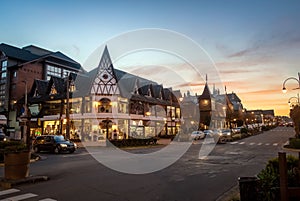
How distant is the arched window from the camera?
42500 mm

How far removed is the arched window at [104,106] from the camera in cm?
4250

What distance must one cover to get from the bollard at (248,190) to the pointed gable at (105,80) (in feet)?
125

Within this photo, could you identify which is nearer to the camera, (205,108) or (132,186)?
(132,186)

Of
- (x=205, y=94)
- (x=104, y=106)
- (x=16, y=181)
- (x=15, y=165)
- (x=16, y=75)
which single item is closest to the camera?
(x=16, y=181)

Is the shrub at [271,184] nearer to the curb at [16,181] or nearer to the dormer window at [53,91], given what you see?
the curb at [16,181]

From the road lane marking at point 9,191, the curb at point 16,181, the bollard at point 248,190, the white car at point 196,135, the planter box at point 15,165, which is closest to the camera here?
the bollard at point 248,190

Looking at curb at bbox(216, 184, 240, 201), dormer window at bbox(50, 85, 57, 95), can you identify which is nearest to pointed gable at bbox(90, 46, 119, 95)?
dormer window at bbox(50, 85, 57, 95)

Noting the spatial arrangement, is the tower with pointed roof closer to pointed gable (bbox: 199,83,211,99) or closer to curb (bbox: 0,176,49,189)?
pointed gable (bbox: 199,83,211,99)

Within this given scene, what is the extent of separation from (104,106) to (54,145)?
19.1 metres

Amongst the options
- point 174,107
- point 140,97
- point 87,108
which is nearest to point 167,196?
point 87,108

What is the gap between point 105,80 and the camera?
4338cm

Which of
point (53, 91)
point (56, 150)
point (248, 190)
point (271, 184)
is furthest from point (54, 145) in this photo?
point (53, 91)

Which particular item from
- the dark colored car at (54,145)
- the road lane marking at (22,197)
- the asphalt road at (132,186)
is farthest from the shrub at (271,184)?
the dark colored car at (54,145)

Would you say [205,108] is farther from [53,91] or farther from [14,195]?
[14,195]
